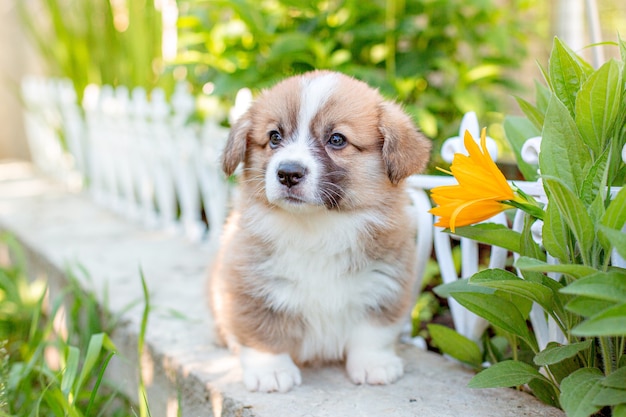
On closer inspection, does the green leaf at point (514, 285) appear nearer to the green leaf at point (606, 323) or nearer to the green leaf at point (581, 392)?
the green leaf at point (581, 392)

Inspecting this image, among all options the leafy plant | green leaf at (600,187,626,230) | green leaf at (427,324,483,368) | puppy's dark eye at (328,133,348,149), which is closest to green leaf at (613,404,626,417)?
the leafy plant

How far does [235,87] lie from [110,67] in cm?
314

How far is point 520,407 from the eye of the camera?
2121mm

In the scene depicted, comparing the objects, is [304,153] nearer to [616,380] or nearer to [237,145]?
[237,145]

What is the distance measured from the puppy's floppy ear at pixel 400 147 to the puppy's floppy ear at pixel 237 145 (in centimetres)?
49

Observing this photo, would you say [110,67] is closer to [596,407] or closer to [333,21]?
[333,21]

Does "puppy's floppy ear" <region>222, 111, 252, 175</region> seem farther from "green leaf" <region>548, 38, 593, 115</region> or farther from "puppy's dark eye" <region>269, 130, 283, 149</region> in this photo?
"green leaf" <region>548, 38, 593, 115</region>

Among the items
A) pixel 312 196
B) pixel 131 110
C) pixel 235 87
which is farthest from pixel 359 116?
pixel 131 110

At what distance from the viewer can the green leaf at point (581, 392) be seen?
5.38 ft

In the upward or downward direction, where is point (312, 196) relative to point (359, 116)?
downward

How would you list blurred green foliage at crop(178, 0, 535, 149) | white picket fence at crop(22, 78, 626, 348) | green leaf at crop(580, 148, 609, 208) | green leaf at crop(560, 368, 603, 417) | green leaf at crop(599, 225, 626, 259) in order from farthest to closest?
blurred green foliage at crop(178, 0, 535, 149), white picket fence at crop(22, 78, 626, 348), green leaf at crop(580, 148, 609, 208), green leaf at crop(560, 368, 603, 417), green leaf at crop(599, 225, 626, 259)

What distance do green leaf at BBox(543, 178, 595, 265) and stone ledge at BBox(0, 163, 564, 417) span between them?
66cm

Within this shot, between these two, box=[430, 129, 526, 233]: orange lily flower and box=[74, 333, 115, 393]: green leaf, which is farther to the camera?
box=[74, 333, 115, 393]: green leaf

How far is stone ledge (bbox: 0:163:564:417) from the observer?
216 centimetres
